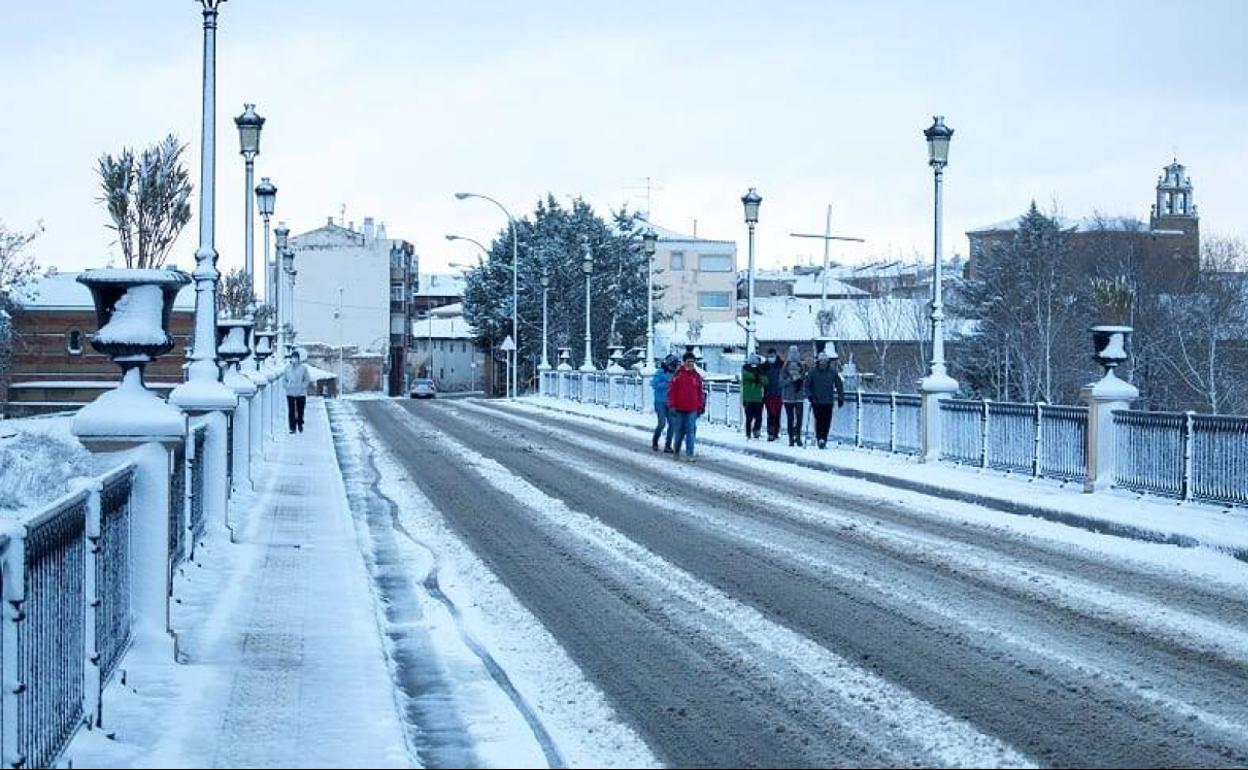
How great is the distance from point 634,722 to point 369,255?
124278mm

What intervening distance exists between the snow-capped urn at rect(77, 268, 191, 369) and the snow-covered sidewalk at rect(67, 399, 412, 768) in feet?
5.47

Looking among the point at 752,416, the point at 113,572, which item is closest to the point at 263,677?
the point at 113,572

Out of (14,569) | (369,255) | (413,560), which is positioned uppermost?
(369,255)

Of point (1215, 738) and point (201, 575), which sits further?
point (201, 575)

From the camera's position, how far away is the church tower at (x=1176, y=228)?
7369 centimetres

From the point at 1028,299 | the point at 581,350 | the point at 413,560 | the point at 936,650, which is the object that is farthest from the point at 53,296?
the point at 936,650

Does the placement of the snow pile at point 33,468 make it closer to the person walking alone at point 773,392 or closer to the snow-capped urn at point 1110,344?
the person walking alone at point 773,392

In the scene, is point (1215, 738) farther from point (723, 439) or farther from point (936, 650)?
point (723, 439)

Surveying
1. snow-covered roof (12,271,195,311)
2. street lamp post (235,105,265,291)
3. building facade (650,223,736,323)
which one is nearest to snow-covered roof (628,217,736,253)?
building facade (650,223,736,323)

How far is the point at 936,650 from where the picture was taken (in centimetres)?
1020

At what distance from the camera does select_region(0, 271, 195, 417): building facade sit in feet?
241

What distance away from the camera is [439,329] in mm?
139250

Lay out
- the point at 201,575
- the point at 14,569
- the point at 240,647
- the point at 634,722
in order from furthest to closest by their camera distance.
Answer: the point at 201,575
the point at 240,647
the point at 634,722
the point at 14,569

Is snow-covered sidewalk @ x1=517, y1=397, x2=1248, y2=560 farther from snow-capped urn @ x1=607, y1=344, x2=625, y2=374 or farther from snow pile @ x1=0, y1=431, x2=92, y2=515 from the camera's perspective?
snow-capped urn @ x1=607, y1=344, x2=625, y2=374
